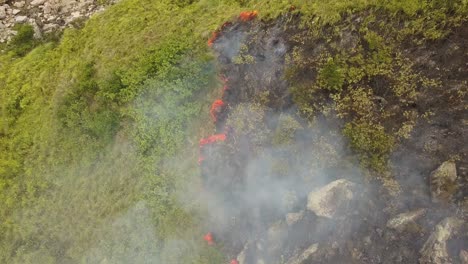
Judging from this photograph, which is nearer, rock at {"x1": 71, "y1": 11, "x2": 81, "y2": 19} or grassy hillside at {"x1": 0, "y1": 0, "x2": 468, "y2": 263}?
grassy hillside at {"x1": 0, "y1": 0, "x2": 468, "y2": 263}

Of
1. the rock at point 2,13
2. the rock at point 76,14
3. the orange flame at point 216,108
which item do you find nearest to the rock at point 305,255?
the orange flame at point 216,108

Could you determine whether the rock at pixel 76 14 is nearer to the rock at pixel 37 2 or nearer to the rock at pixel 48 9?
the rock at pixel 48 9

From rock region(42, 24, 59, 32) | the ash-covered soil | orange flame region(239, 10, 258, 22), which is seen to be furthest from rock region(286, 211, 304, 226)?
rock region(42, 24, 59, 32)

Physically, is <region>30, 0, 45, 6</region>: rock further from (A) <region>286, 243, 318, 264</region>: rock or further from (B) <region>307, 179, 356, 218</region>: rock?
(A) <region>286, 243, 318, 264</region>: rock

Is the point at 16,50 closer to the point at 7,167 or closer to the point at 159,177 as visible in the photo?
the point at 7,167

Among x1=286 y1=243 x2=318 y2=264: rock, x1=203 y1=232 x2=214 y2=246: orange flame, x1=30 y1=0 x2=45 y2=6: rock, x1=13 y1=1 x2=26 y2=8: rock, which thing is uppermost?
x1=13 y1=1 x2=26 y2=8: rock

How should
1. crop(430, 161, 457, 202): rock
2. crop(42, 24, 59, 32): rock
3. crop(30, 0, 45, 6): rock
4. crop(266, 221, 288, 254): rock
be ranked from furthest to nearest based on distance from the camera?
crop(30, 0, 45, 6): rock
crop(42, 24, 59, 32): rock
crop(266, 221, 288, 254): rock
crop(430, 161, 457, 202): rock

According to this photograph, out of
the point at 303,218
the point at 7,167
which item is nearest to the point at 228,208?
the point at 303,218
